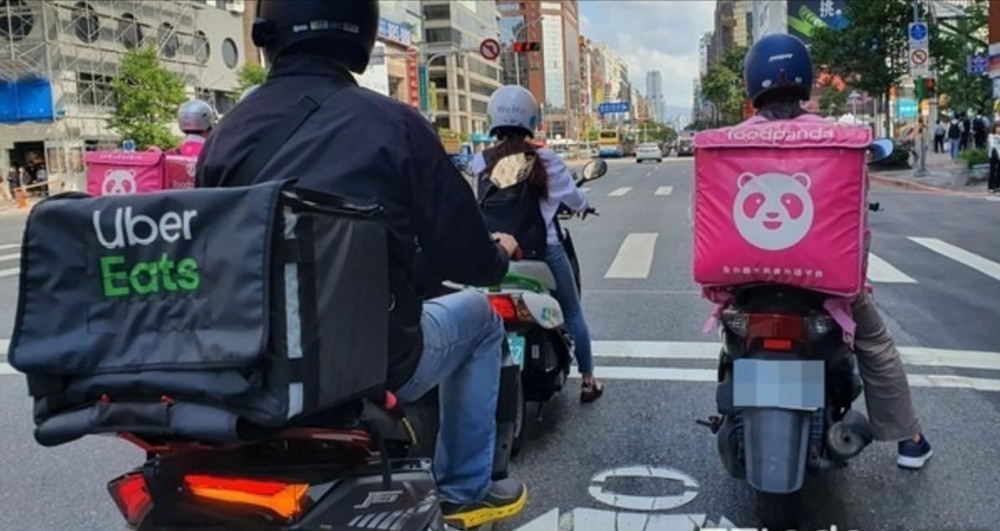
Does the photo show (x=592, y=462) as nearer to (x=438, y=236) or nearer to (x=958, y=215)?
(x=438, y=236)

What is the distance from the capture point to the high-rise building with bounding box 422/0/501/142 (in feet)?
360

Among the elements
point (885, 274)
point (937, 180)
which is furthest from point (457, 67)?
point (885, 274)

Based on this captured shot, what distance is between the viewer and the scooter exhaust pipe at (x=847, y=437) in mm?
3459

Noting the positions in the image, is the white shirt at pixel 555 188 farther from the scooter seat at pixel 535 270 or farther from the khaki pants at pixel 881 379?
the khaki pants at pixel 881 379

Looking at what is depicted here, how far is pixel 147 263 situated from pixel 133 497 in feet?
2.24

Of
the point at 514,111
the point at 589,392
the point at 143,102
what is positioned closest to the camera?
the point at 514,111

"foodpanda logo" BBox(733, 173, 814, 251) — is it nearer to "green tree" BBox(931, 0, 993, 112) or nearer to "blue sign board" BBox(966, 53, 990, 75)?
"blue sign board" BBox(966, 53, 990, 75)

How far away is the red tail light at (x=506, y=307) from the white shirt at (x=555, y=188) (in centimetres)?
63

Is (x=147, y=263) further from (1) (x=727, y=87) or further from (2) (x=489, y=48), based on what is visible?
(1) (x=727, y=87)

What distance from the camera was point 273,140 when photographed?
239 centimetres

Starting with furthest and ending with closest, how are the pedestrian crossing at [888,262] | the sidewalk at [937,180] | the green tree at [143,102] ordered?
the green tree at [143,102] → the sidewalk at [937,180] → the pedestrian crossing at [888,262]

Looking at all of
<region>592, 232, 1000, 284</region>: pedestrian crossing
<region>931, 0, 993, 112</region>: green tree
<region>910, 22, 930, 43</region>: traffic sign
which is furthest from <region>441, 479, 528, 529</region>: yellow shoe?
<region>931, 0, 993, 112</region>: green tree

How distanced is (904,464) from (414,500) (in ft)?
8.89

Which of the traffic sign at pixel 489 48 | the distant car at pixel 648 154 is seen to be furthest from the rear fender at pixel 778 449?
the distant car at pixel 648 154
